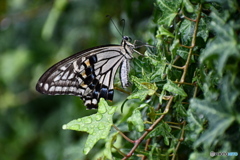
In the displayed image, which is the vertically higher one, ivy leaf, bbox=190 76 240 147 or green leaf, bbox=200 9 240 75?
green leaf, bbox=200 9 240 75

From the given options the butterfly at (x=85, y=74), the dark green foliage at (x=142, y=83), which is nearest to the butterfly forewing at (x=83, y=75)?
the butterfly at (x=85, y=74)

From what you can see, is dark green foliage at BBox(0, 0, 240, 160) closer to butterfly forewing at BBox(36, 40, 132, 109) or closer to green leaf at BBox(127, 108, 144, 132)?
green leaf at BBox(127, 108, 144, 132)

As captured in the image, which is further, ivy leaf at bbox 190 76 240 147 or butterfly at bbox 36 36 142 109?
butterfly at bbox 36 36 142 109

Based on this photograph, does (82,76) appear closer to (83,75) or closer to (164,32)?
(83,75)

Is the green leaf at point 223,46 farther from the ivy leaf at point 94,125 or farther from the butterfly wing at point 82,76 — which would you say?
the butterfly wing at point 82,76

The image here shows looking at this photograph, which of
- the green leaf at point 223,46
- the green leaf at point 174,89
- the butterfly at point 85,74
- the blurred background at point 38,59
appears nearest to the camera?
the green leaf at point 223,46

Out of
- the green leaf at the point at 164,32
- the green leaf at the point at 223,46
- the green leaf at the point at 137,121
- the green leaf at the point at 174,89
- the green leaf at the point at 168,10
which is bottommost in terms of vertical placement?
the green leaf at the point at 137,121

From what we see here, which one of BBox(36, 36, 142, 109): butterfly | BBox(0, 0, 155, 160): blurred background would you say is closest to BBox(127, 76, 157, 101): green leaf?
BBox(36, 36, 142, 109): butterfly

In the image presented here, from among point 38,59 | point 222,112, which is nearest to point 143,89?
point 222,112
